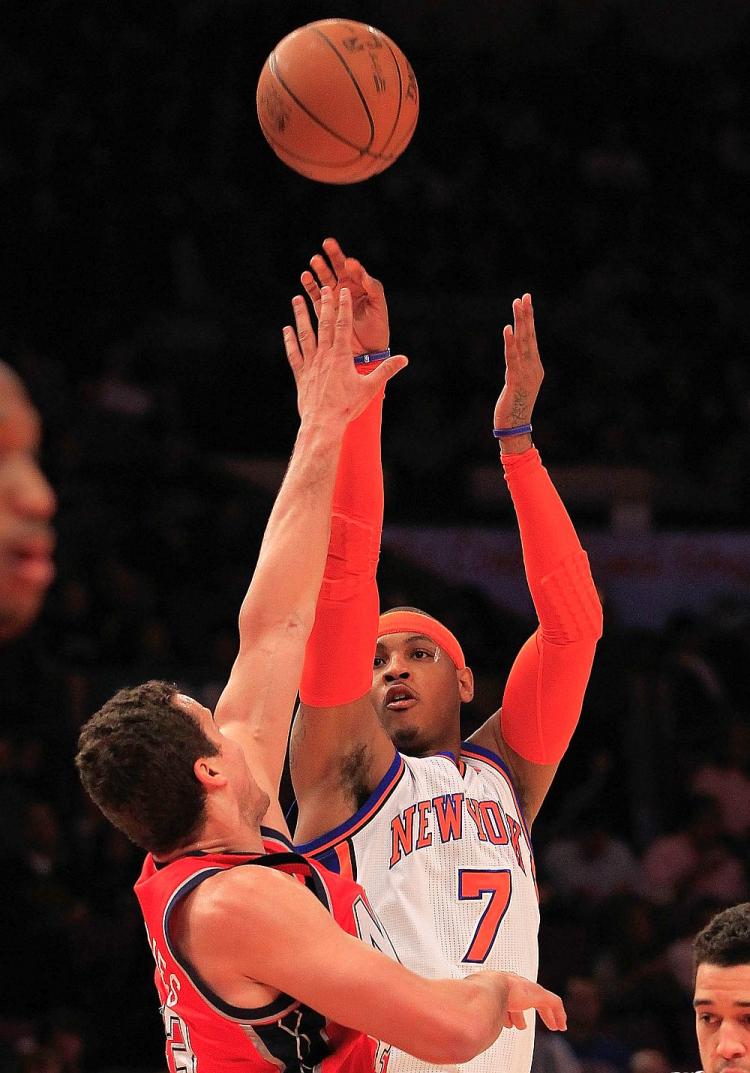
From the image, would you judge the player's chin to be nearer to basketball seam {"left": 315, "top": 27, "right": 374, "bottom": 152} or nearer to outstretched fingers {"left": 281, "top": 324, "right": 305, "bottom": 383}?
outstretched fingers {"left": 281, "top": 324, "right": 305, "bottom": 383}

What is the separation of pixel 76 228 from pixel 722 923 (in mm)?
9073

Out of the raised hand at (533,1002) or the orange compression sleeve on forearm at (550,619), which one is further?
the orange compression sleeve on forearm at (550,619)

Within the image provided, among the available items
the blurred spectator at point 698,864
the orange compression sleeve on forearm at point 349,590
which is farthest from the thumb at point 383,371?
the blurred spectator at point 698,864

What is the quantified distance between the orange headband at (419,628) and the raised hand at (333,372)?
28.9 inches

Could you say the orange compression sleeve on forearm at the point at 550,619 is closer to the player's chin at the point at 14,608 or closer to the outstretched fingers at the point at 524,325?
the outstretched fingers at the point at 524,325

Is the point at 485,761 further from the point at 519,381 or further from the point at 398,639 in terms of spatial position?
the point at 519,381

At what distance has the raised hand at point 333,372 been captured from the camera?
3504 mm

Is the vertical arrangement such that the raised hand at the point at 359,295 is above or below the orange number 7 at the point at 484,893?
above

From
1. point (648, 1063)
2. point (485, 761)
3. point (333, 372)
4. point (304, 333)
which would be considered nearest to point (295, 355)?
point (304, 333)

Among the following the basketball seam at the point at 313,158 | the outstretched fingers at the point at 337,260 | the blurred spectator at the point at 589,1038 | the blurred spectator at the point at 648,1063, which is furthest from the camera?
the blurred spectator at the point at 589,1038

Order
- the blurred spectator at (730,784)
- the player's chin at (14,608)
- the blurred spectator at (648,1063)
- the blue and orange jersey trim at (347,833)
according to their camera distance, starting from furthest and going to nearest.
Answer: the blurred spectator at (730,784) < the blurred spectator at (648,1063) < the blue and orange jersey trim at (347,833) < the player's chin at (14,608)

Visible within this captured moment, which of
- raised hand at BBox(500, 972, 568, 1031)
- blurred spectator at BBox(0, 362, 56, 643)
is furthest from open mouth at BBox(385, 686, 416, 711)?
blurred spectator at BBox(0, 362, 56, 643)

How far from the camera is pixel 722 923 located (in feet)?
12.0

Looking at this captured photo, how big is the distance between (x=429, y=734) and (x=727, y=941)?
92 cm
